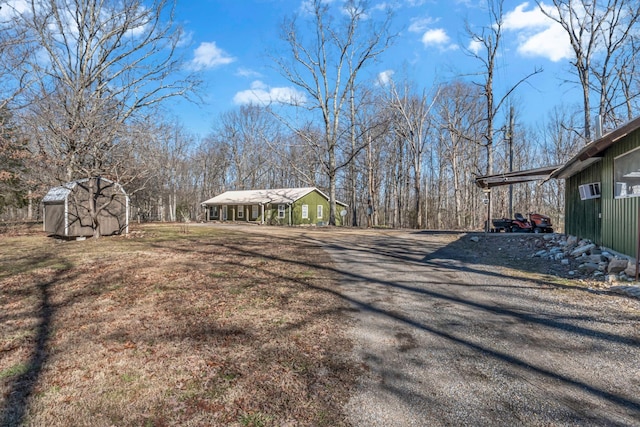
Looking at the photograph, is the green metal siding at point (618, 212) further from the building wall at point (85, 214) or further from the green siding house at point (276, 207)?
the green siding house at point (276, 207)

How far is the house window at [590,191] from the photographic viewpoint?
8883 mm

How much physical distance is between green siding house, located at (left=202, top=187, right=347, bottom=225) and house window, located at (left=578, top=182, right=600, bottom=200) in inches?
803

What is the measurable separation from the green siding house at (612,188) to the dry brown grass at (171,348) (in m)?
6.14

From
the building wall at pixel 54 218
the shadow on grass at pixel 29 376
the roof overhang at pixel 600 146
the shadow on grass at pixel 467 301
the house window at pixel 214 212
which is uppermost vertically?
the roof overhang at pixel 600 146

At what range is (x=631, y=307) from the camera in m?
4.82

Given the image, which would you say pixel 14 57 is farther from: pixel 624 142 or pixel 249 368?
pixel 624 142

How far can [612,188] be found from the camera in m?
7.92

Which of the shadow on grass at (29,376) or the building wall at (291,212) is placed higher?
the building wall at (291,212)

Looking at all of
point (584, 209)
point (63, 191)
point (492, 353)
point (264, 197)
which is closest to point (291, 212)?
point (264, 197)

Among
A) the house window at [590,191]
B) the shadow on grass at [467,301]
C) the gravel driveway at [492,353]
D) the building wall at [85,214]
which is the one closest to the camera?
the gravel driveway at [492,353]

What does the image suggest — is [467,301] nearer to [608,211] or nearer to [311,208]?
[608,211]

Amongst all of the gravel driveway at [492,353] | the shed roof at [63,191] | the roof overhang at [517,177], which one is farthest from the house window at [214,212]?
the gravel driveway at [492,353]

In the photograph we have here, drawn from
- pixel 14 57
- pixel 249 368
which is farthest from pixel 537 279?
pixel 14 57

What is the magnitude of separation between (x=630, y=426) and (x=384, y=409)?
5.40 feet
